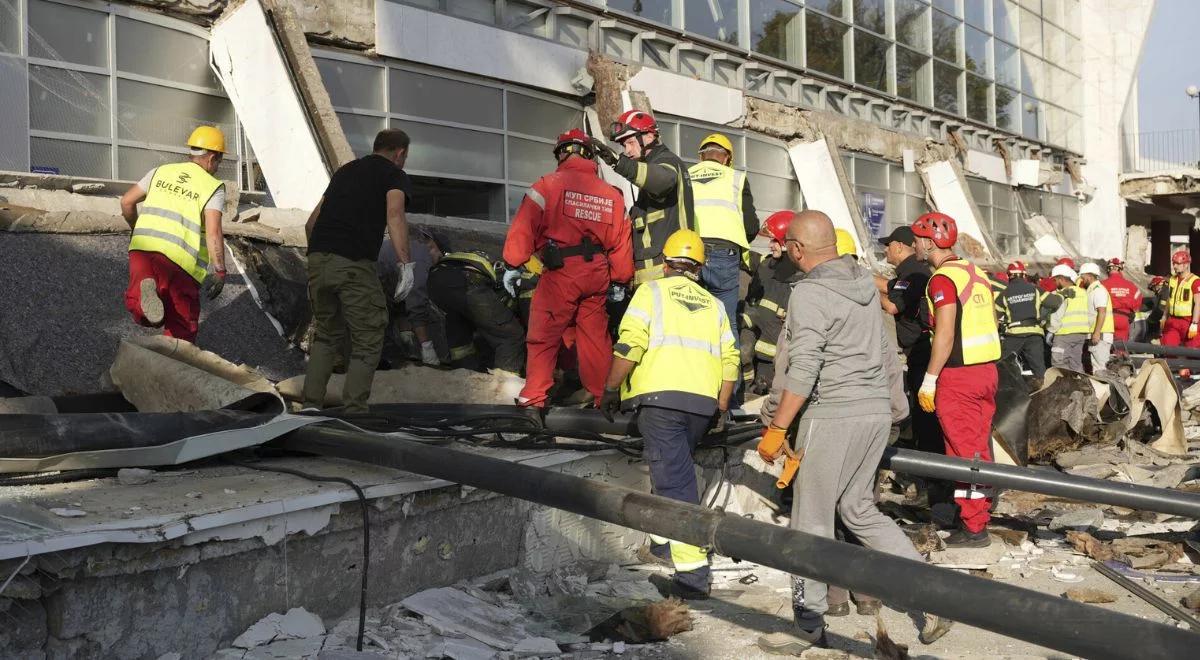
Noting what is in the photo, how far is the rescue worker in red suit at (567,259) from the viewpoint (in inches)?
255

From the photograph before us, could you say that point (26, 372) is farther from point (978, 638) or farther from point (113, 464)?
point (978, 638)

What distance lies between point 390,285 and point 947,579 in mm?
5858

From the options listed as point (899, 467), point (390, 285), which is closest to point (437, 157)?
point (390, 285)

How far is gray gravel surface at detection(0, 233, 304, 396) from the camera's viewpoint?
6.39 m

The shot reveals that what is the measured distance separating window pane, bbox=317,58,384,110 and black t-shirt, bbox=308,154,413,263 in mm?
5139

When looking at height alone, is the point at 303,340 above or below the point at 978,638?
above

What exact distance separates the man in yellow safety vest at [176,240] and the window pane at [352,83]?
4.69 metres

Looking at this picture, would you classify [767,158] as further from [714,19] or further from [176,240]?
[176,240]

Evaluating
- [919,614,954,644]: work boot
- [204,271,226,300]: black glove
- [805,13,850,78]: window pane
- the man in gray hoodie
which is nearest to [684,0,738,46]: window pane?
[805,13,850,78]: window pane

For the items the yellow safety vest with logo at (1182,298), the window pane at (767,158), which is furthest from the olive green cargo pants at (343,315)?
the yellow safety vest with logo at (1182,298)

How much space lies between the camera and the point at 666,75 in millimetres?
14844

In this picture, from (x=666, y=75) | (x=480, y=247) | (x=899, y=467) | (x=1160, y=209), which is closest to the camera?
(x=899, y=467)

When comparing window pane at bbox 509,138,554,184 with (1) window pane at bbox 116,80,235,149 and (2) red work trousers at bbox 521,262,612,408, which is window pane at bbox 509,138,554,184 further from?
(2) red work trousers at bbox 521,262,612,408

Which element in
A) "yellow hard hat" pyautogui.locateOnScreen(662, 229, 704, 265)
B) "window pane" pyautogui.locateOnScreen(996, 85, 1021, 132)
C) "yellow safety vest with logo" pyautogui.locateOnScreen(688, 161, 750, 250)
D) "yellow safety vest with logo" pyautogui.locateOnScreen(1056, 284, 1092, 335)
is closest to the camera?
"yellow hard hat" pyautogui.locateOnScreen(662, 229, 704, 265)
